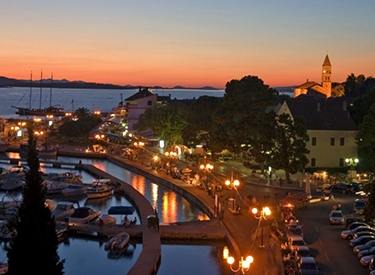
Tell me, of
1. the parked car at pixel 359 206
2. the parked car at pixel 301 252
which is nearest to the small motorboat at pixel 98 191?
the parked car at pixel 359 206

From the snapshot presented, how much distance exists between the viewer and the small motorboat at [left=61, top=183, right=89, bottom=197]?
1483 inches

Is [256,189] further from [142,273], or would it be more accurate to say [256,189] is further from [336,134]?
[142,273]

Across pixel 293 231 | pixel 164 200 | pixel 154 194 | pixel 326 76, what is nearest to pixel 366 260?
pixel 293 231

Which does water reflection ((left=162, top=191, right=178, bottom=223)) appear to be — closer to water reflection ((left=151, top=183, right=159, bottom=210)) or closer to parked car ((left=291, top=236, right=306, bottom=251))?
water reflection ((left=151, top=183, right=159, bottom=210))

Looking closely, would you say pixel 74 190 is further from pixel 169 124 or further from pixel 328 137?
pixel 328 137

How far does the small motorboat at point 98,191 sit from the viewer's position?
36812 millimetres

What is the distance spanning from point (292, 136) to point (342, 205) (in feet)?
24.1

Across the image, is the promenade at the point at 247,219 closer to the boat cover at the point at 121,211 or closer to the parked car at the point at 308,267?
the parked car at the point at 308,267

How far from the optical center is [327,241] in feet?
75.3

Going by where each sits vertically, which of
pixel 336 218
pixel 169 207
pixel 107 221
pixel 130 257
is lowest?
pixel 130 257

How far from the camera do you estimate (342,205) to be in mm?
29891

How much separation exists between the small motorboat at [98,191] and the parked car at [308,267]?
20768 millimetres

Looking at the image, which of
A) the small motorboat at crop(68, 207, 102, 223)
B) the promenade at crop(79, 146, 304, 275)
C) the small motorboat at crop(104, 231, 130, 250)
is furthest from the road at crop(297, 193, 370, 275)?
the small motorboat at crop(68, 207, 102, 223)

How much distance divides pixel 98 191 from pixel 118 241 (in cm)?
1260
